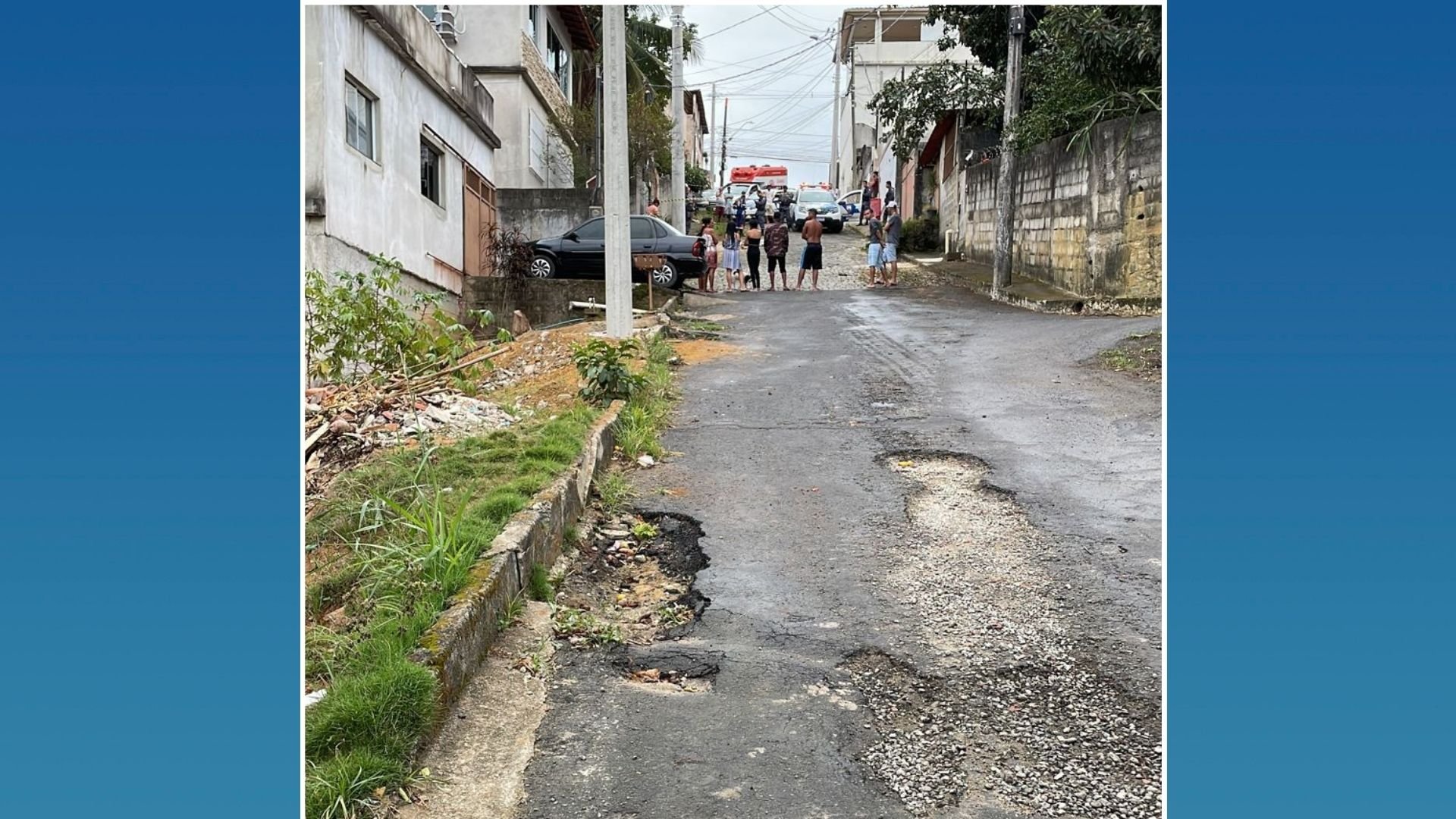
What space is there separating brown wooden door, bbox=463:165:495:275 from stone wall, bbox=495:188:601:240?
0.88 meters

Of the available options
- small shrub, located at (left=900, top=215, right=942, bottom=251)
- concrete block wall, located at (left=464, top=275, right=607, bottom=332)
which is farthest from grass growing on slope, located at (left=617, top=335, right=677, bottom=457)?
small shrub, located at (left=900, top=215, right=942, bottom=251)

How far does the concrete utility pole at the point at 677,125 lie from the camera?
21.9 m

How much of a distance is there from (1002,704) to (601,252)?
47.7 ft

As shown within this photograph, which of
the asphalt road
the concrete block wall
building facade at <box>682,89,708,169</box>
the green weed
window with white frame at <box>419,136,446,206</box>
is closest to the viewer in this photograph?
the asphalt road

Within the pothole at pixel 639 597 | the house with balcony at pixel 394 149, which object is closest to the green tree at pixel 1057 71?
the house with balcony at pixel 394 149

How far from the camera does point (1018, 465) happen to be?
7.44 metres

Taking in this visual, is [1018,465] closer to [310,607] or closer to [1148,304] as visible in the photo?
[310,607]

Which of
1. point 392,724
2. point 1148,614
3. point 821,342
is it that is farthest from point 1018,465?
point 821,342

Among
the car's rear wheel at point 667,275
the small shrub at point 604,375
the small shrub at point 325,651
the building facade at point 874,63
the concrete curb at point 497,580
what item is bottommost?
the small shrub at point 325,651

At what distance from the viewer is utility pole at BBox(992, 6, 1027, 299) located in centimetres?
1716

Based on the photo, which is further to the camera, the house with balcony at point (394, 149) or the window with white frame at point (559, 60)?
the window with white frame at point (559, 60)

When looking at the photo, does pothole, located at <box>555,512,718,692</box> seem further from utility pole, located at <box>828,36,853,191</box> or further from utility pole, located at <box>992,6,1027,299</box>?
utility pole, located at <box>828,36,853,191</box>

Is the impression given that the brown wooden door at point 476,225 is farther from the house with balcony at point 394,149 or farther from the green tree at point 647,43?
the green tree at point 647,43

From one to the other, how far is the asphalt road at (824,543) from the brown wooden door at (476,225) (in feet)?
23.3
